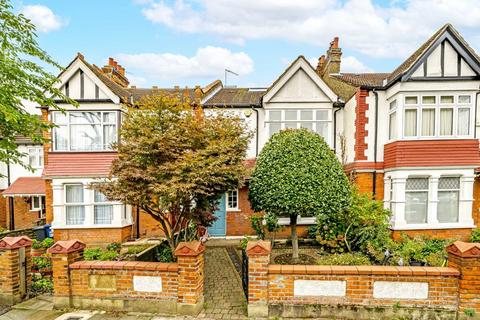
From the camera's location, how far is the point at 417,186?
1004 cm

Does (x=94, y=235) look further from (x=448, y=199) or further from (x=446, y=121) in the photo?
(x=446, y=121)

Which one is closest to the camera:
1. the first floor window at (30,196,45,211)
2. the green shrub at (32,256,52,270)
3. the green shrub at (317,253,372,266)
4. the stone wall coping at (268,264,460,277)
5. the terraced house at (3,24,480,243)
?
the stone wall coping at (268,264,460,277)

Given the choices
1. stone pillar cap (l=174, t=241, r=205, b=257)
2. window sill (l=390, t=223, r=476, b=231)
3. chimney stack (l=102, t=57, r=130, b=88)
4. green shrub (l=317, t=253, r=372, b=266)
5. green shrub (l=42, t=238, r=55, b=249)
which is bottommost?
green shrub (l=42, t=238, r=55, b=249)

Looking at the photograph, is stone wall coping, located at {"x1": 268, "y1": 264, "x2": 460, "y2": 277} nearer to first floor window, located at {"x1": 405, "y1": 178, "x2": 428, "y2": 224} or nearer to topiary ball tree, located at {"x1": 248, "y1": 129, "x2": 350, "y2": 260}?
topiary ball tree, located at {"x1": 248, "y1": 129, "x2": 350, "y2": 260}

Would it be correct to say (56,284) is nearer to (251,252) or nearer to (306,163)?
(251,252)

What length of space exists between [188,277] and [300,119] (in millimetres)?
8424

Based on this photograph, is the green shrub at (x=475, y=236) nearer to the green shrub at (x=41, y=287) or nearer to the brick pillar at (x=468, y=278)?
the brick pillar at (x=468, y=278)

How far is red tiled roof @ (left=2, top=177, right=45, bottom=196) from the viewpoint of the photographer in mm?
14609

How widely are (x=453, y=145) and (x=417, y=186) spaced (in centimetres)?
190

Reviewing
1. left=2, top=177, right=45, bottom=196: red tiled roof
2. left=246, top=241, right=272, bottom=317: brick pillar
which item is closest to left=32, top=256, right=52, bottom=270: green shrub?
left=246, top=241, right=272, bottom=317: brick pillar

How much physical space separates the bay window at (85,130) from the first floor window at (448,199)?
512 inches

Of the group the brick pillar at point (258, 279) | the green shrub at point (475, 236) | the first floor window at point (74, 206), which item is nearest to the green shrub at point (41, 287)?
the first floor window at point (74, 206)

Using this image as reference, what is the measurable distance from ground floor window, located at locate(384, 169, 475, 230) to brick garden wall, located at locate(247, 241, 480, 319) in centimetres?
496

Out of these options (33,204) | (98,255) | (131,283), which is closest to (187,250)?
(131,283)
